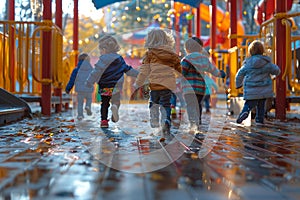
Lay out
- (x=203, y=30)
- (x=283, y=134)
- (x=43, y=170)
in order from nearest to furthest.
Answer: (x=43, y=170) < (x=283, y=134) < (x=203, y=30)

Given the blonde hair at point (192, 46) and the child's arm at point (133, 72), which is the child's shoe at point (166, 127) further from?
the blonde hair at point (192, 46)

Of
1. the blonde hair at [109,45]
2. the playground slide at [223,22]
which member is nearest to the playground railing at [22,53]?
the blonde hair at [109,45]

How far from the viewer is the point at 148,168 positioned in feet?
8.09

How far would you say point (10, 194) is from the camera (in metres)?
1.81

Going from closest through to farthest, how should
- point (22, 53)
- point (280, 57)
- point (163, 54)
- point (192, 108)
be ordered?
point (163, 54)
point (192, 108)
point (280, 57)
point (22, 53)

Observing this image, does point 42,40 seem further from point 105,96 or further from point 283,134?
point 283,134

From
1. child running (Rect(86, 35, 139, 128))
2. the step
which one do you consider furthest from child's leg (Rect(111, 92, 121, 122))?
the step

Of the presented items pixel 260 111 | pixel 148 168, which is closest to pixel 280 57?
pixel 260 111

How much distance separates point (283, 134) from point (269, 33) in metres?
3.71

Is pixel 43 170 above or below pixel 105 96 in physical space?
below

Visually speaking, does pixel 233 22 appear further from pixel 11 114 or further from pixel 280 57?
pixel 11 114

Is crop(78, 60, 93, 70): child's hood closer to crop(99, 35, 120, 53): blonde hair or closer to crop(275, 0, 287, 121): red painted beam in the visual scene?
crop(99, 35, 120, 53): blonde hair

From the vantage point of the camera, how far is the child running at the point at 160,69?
16.6ft

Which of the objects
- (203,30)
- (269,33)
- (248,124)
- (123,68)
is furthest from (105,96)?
(203,30)
